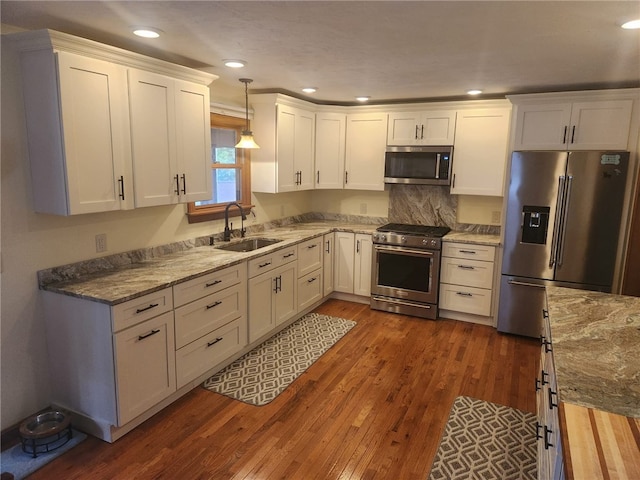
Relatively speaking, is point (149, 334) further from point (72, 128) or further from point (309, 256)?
point (309, 256)

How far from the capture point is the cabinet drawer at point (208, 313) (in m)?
2.85

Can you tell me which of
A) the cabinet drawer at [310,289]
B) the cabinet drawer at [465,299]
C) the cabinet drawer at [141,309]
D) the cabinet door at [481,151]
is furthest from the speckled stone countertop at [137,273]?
the cabinet door at [481,151]

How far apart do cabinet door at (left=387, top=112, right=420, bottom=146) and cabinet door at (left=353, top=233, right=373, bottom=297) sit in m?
1.13

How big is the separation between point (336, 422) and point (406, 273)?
7.14ft

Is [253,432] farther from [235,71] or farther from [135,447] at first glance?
[235,71]

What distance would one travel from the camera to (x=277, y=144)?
436cm

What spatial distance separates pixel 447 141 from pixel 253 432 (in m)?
3.41

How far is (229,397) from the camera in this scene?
300 centimetres

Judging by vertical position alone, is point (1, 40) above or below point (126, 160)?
above

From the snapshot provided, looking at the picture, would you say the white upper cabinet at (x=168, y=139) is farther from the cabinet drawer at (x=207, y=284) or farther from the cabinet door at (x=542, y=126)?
the cabinet door at (x=542, y=126)

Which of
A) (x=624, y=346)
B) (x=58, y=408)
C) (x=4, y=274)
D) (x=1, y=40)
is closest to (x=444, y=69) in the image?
(x=624, y=346)

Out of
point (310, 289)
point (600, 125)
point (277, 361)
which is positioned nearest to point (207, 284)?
point (277, 361)

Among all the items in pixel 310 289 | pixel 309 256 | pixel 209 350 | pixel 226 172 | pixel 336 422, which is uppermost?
pixel 226 172

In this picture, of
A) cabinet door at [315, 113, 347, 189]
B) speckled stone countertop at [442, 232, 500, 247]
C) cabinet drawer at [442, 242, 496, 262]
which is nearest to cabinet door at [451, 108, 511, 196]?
speckled stone countertop at [442, 232, 500, 247]
